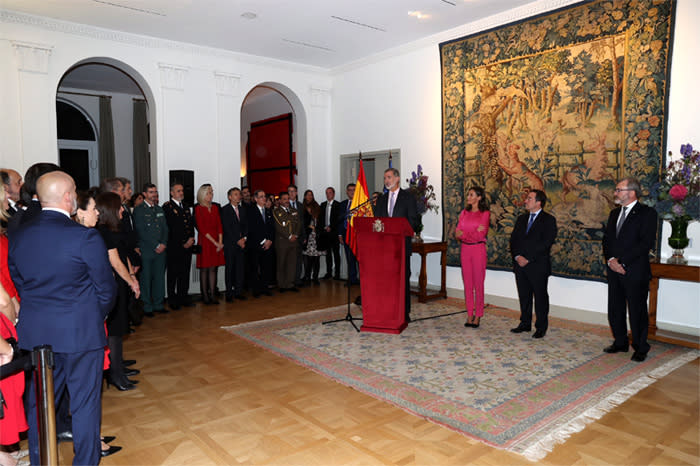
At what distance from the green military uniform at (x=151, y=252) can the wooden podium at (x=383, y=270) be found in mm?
2817

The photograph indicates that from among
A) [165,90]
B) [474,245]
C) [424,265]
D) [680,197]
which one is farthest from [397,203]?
[165,90]

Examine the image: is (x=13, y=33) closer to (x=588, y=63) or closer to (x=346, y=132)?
(x=346, y=132)

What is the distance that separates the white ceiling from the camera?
6.06 meters

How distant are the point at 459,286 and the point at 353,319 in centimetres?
203

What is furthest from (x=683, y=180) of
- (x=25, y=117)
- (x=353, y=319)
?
(x=25, y=117)

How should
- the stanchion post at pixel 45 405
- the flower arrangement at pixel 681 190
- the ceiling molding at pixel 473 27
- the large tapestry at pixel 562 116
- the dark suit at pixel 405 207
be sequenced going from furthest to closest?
the ceiling molding at pixel 473 27 < the dark suit at pixel 405 207 < the large tapestry at pixel 562 116 < the flower arrangement at pixel 681 190 < the stanchion post at pixel 45 405

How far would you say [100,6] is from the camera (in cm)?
613

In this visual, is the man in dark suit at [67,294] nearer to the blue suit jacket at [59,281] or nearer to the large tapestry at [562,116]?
the blue suit jacket at [59,281]

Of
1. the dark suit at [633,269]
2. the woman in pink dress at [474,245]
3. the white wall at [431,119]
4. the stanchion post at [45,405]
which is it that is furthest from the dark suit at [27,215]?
the white wall at [431,119]

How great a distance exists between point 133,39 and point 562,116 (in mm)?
6045

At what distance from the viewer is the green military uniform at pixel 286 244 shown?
7.75m

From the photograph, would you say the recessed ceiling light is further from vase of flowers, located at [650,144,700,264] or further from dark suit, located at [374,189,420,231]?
vase of flowers, located at [650,144,700,264]

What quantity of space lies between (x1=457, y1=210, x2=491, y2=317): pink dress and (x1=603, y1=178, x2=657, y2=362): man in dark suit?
50.1 inches

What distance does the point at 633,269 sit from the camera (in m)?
4.32
